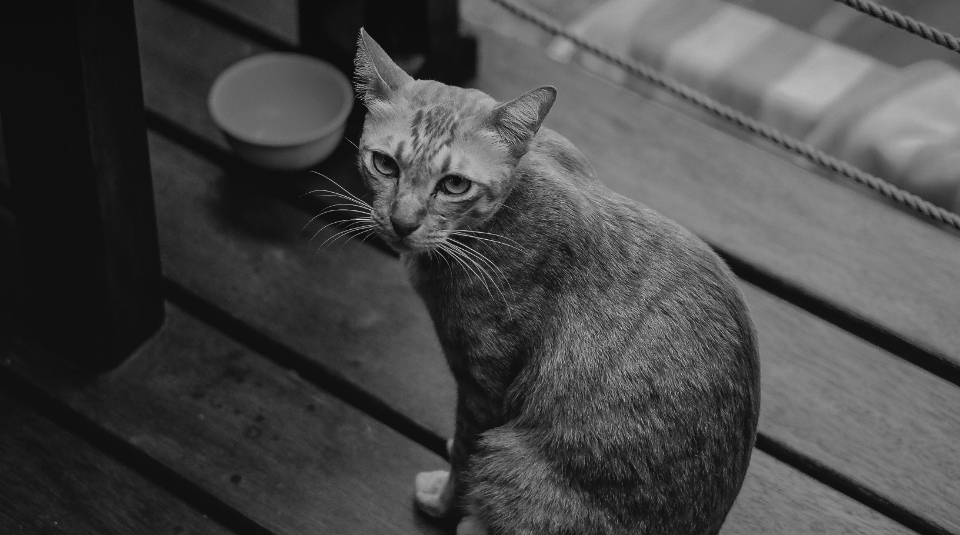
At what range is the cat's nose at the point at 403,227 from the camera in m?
1.22

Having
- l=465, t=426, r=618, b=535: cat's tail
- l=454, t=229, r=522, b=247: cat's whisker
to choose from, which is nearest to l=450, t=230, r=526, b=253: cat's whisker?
l=454, t=229, r=522, b=247: cat's whisker

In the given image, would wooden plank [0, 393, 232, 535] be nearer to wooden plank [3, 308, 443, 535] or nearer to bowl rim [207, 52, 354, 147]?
wooden plank [3, 308, 443, 535]

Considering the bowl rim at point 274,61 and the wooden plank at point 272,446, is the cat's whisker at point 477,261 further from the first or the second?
the bowl rim at point 274,61

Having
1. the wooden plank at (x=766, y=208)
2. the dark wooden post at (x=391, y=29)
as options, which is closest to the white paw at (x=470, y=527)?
the wooden plank at (x=766, y=208)

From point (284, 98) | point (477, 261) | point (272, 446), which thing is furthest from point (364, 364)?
point (284, 98)

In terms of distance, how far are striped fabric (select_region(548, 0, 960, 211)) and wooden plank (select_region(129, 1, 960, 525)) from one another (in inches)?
34.9

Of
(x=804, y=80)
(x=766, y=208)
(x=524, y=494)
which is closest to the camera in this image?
(x=524, y=494)

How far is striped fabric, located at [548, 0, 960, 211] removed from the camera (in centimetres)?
247

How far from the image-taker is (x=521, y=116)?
118cm

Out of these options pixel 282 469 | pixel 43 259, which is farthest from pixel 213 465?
pixel 43 259

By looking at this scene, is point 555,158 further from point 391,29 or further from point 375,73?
point 391,29

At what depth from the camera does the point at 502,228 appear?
1300 mm

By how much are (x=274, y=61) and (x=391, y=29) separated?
0.80 ft

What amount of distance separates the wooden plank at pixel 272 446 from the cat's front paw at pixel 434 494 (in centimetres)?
3
